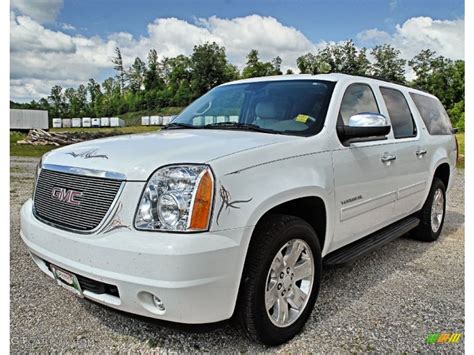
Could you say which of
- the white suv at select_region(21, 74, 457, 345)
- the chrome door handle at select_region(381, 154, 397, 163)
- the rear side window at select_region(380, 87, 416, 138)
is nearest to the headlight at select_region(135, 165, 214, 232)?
the white suv at select_region(21, 74, 457, 345)

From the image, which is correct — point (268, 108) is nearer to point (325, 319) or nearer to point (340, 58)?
point (325, 319)

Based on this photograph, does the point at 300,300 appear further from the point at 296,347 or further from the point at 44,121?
the point at 44,121

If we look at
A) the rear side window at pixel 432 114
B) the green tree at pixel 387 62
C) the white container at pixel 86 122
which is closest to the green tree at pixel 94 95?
the white container at pixel 86 122

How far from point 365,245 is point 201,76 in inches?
3499

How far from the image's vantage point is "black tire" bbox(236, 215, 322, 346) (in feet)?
7.84

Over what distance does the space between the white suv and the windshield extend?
2 centimetres

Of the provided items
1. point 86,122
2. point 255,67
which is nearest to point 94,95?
point 86,122

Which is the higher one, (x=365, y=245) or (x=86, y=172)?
(x=86, y=172)

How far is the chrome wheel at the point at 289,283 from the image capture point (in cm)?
260

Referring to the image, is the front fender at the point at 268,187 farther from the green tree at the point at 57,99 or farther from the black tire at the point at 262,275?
the green tree at the point at 57,99

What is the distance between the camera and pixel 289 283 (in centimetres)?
273

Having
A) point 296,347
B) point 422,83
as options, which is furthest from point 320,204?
point 422,83

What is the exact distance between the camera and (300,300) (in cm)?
283

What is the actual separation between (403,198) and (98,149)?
3.21 m
